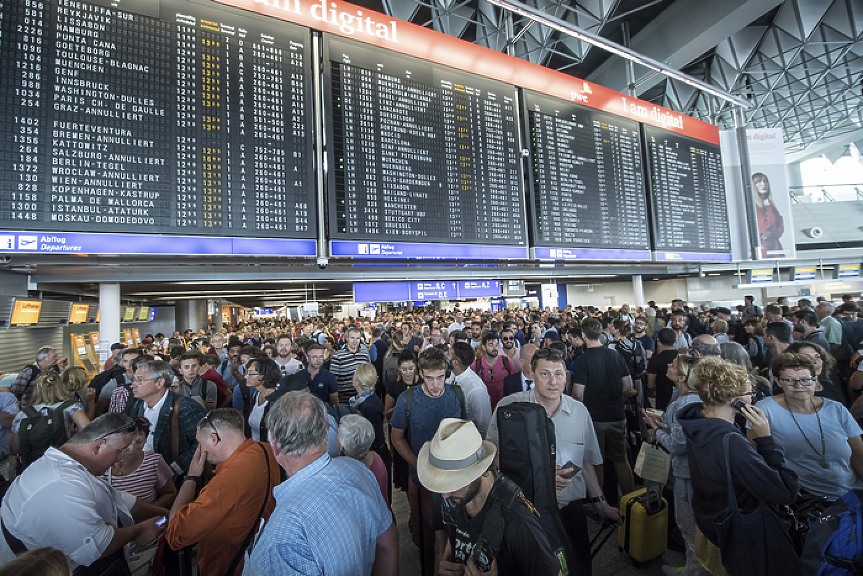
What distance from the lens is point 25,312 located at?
6.83 m

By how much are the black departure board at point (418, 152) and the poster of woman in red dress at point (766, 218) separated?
33.7 feet

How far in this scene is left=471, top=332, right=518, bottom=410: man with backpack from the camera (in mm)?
4961

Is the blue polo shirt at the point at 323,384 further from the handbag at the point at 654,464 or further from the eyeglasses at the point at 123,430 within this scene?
the handbag at the point at 654,464

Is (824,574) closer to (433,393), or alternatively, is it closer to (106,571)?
(433,393)

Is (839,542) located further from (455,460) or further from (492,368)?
(492,368)

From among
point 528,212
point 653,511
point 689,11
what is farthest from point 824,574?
point 689,11

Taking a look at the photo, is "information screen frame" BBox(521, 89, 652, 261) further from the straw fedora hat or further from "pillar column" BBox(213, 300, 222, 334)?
"pillar column" BBox(213, 300, 222, 334)

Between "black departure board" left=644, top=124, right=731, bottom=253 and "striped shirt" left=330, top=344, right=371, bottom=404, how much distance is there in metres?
8.78

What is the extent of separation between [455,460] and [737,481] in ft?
5.00

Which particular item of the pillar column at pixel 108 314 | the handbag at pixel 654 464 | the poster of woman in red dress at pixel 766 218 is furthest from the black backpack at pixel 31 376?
the poster of woman in red dress at pixel 766 218

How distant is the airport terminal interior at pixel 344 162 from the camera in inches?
191

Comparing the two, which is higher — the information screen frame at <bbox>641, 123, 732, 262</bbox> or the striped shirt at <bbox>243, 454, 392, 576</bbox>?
the information screen frame at <bbox>641, 123, 732, 262</bbox>

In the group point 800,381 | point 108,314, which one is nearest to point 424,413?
point 800,381

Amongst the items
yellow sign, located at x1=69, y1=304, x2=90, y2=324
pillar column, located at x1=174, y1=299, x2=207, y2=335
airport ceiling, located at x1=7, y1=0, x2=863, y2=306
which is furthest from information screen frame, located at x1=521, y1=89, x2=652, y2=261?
pillar column, located at x1=174, y1=299, x2=207, y2=335
